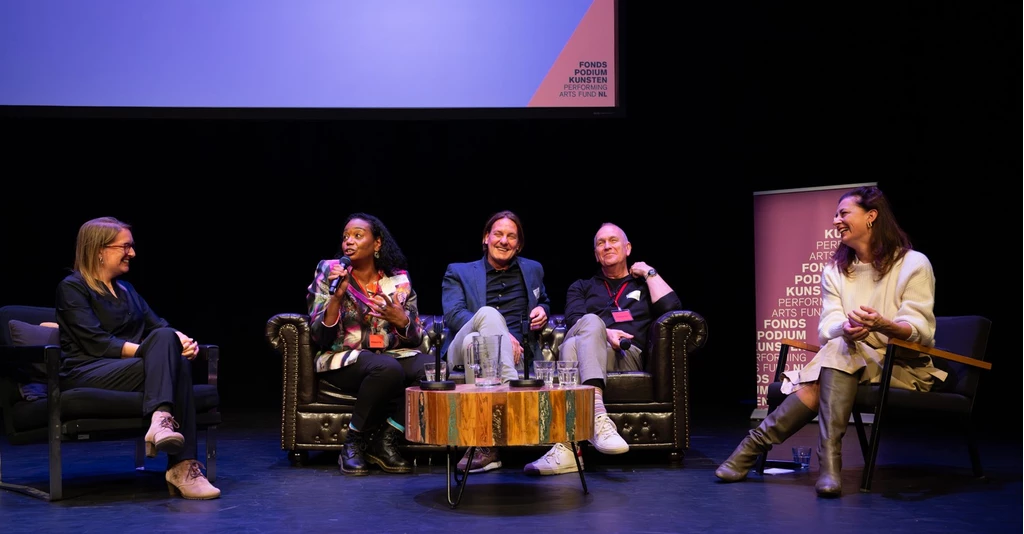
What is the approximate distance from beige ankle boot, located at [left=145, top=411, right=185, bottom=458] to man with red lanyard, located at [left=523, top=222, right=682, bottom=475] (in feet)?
4.67

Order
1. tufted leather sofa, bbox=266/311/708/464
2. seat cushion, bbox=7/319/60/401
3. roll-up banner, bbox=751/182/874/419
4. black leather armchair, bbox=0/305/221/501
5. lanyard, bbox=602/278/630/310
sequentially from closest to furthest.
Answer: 1. black leather armchair, bbox=0/305/221/501
2. seat cushion, bbox=7/319/60/401
3. tufted leather sofa, bbox=266/311/708/464
4. lanyard, bbox=602/278/630/310
5. roll-up banner, bbox=751/182/874/419

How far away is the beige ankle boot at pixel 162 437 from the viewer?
332 centimetres

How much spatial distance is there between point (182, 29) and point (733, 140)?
3.69 metres

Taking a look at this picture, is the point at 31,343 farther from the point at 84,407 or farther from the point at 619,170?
the point at 619,170

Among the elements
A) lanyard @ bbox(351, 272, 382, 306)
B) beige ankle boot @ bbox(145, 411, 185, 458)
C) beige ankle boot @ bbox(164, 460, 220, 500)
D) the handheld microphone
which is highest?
the handheld microphone

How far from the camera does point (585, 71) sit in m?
5.69

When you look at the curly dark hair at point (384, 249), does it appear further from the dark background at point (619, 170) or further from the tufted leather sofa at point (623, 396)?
the dark background at point (619, 170)

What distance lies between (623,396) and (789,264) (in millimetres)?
2278

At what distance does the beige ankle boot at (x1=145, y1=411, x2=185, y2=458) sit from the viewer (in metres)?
3.32

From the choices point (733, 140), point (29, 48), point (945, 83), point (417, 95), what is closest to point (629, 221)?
point (733, 140)

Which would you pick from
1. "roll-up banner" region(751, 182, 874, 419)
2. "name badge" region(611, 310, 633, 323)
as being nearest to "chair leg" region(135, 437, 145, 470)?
"name badge" region(611, 310, 633, 323)

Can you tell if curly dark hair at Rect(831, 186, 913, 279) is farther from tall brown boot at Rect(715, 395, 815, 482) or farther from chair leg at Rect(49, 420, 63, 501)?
chair leg at Rect(49, 420, 63, 501)

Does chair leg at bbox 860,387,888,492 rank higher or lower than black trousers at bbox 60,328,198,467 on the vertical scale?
lower

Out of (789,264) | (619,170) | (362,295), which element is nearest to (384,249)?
(362,295)
